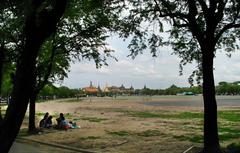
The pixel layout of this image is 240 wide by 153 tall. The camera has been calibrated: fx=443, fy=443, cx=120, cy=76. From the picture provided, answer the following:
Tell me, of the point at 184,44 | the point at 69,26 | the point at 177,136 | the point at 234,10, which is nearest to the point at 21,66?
the point at 234,10

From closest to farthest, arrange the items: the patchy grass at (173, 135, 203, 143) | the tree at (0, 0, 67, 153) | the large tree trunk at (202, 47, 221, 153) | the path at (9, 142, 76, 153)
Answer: the tree at (0, 0, 67, 153)
the large tree trunk at (202, 47, 221, 153)
the path at (9, 142, 76, 153)
the patchy grass at (173, 135, 203, 143)

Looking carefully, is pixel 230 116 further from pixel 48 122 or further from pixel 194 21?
pixel 194 21

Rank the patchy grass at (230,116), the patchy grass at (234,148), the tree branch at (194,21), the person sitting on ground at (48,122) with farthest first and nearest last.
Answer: the patchy grass at (230,116) < the person sitting on ground at (48,122) < the tree branch at (194,21) < the patchy grass at (234,148)

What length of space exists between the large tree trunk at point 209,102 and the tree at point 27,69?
29.1ft

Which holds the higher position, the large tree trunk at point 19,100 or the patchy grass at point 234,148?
the large tree trunk at point 19,100

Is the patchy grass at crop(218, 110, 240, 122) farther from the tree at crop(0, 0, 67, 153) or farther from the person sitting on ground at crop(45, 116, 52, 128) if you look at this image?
the tree at crop(0, 0, 67, 153)

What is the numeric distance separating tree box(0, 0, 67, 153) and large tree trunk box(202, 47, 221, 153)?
29.1 feet

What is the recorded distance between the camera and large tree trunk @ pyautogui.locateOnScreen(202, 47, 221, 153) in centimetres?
1516

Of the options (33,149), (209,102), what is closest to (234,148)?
(209,102)

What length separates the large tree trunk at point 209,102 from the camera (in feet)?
49.8

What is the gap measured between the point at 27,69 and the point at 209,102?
30.7ft

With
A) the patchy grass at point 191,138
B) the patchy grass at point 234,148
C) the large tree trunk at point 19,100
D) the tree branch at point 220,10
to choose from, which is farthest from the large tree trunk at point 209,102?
the large tree trunk at point 19,100

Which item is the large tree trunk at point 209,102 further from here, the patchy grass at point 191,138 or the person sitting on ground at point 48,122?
the person sitting on ground at point 48,122

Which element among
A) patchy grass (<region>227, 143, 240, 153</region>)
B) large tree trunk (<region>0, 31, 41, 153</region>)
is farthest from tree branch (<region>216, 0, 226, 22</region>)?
large tree trunk (<region>0, 31, 41, 153</region>)
